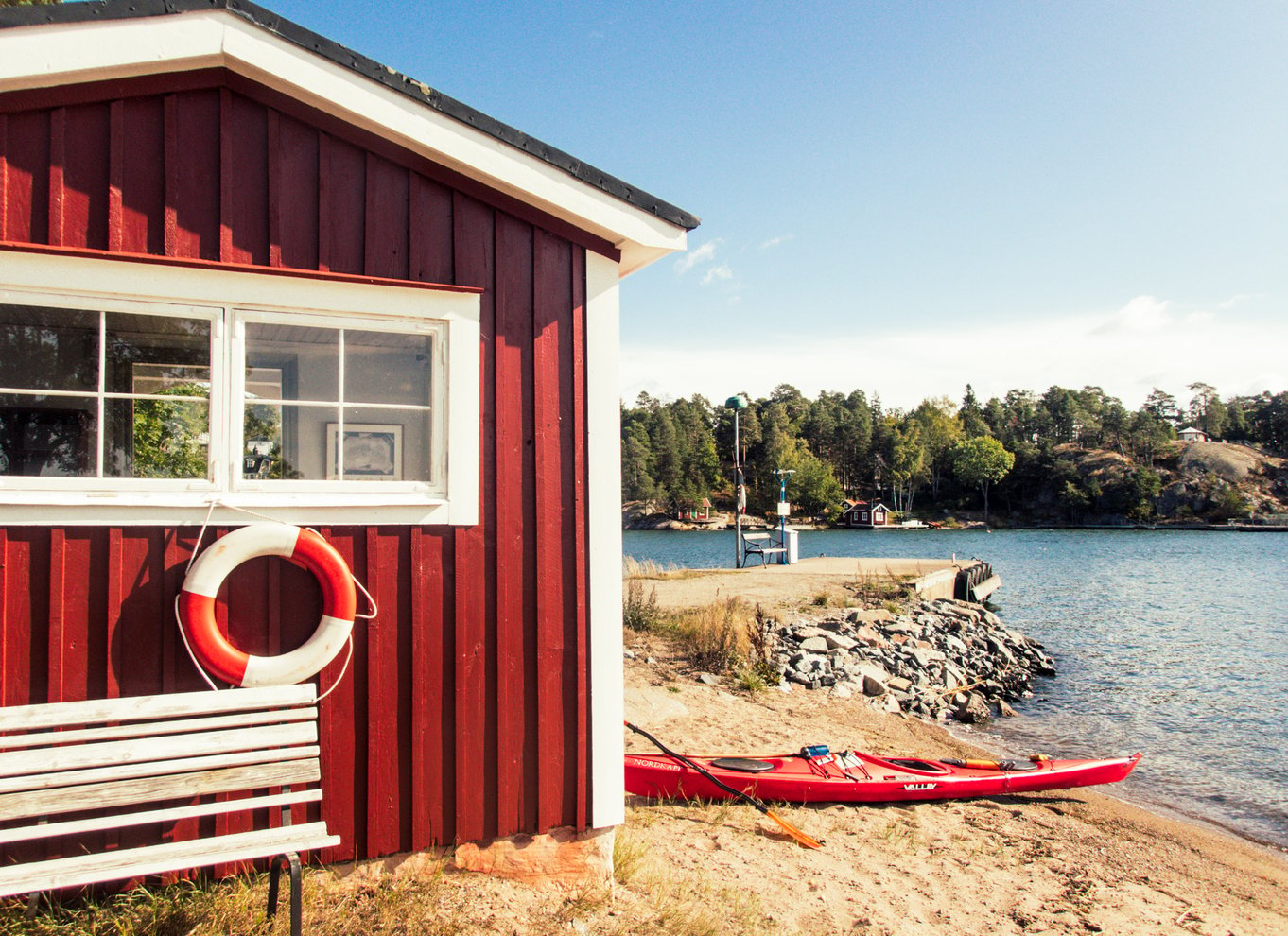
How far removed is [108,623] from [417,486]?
4.34 ft

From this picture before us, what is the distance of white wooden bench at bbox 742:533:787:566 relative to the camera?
73.3ft

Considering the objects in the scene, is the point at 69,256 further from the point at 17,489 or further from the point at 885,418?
the point at 885,418

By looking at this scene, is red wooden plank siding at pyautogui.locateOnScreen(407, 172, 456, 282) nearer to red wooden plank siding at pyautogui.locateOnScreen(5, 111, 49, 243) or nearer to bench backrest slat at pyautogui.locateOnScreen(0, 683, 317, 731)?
red wooden plank siding at pyautogui.locateOnScreen(5, 111, 49, 243)

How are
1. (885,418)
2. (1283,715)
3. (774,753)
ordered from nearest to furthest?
(774,753), (1283,715), (885,418)

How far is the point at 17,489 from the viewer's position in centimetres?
315

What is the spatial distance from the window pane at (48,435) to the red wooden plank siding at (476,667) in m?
1.55

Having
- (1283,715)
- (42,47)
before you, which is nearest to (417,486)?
(42,47)

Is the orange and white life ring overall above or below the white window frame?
below

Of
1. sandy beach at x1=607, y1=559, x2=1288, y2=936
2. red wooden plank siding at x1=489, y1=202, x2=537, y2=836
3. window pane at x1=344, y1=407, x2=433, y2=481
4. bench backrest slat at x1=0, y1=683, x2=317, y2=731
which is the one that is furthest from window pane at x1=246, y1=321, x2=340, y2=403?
sandy beach at x1=607, y1=559, x2=1288, y2=936

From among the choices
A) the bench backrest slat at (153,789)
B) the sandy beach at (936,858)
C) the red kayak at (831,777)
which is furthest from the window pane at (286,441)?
the red kayak at (831,777)

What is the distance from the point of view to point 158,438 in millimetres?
3441

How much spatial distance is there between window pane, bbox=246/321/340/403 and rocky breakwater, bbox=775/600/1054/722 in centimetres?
684

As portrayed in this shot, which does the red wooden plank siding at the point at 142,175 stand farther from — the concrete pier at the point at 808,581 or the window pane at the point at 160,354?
the concrete pier at the point at 808,581

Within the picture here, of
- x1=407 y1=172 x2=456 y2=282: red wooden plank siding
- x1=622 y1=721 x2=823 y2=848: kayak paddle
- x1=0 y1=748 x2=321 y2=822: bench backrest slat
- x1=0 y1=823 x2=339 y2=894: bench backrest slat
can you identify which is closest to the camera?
x1=0 y1=823 x2=339 y2=894: bench backrest slat
